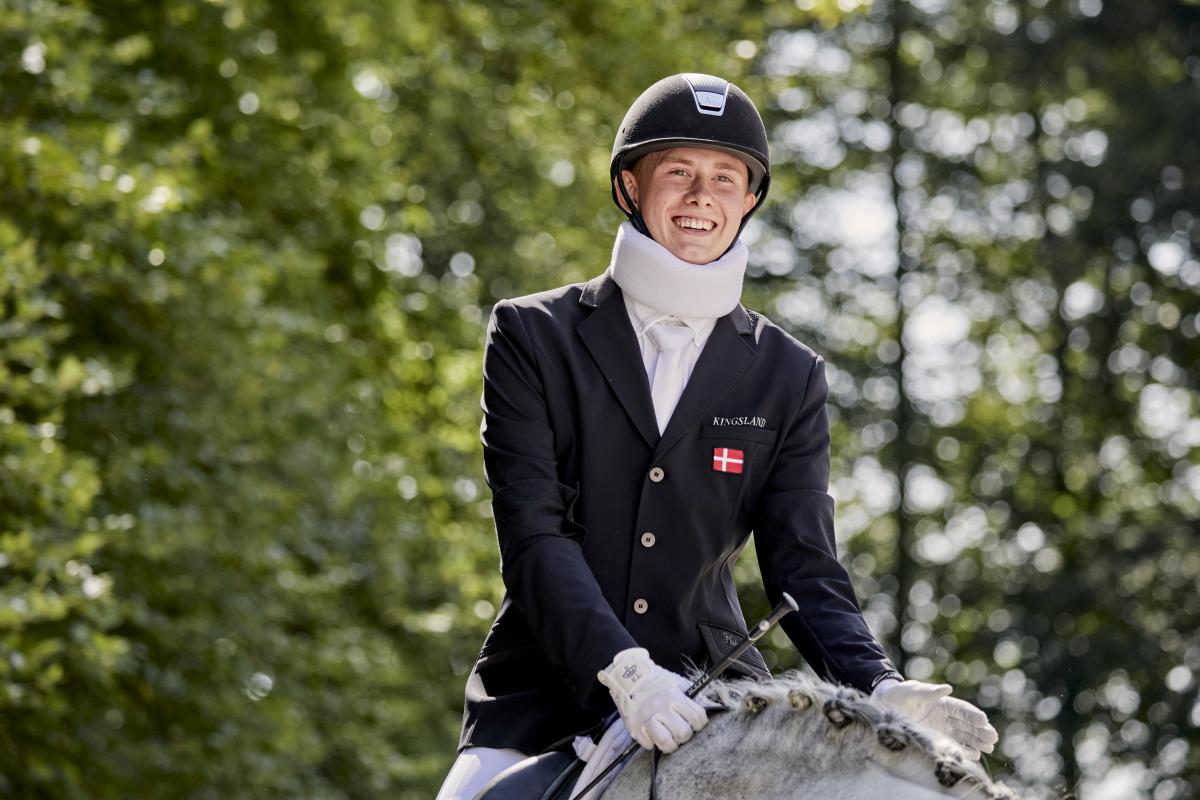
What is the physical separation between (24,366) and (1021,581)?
568 inches

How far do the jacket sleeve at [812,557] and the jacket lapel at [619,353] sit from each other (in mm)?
342

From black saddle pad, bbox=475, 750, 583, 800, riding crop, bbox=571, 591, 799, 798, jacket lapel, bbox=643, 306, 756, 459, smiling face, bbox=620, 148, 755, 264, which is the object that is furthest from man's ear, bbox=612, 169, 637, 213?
black saddle pad, bbox=475, 750, 583, 800

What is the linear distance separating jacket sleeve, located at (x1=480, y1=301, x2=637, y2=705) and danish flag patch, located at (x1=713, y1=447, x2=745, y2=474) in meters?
0.33

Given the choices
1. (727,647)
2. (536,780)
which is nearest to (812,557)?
(727,647)

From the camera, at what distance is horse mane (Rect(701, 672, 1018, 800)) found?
10.4ft

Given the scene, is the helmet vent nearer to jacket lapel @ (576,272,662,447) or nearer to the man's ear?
the man's ear

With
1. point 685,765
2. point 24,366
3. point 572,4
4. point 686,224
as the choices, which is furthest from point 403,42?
point 685,765

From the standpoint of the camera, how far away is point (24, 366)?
9.72 metres

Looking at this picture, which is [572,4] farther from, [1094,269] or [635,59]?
[1094,269]

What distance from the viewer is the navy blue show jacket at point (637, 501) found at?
3.98 meters

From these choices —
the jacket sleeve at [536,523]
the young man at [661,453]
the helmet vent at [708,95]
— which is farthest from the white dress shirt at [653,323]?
the helmet vent at [708,95]

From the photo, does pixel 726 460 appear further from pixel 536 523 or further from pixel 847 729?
pixel 847 729

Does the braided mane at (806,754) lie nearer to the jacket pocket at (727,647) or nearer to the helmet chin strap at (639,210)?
the jacket pocket at (727,647)

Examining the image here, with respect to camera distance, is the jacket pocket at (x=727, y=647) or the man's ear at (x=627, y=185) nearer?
the jacket pocket at (x=727, y=647)
